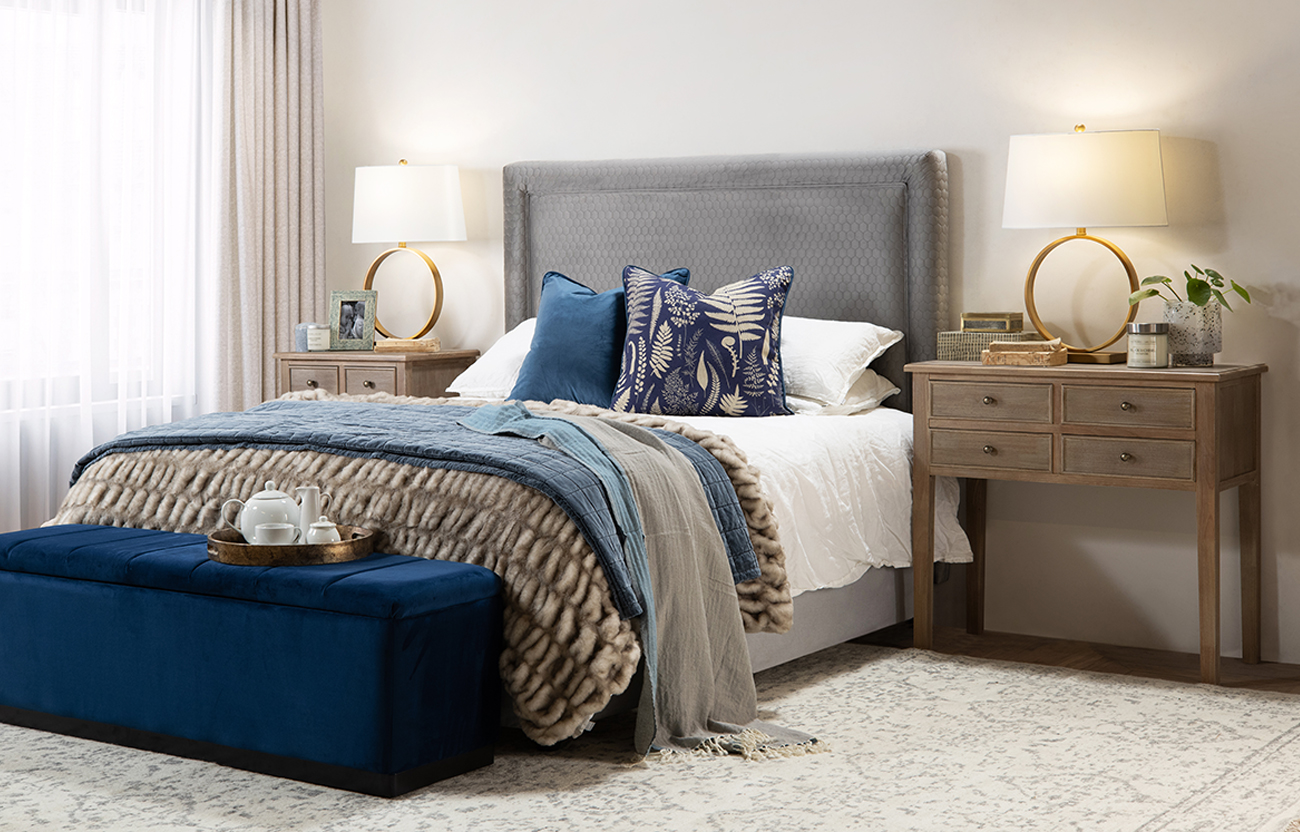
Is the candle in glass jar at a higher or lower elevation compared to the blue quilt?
higher

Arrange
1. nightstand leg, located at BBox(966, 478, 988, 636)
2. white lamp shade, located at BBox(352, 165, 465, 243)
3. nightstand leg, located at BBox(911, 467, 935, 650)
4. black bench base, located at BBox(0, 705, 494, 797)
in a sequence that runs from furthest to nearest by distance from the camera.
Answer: white lamp shade, located at BBox(352, 165, 465, 243)
nightstand leg, located at BBox(966, 478, 988, 636)
nightstand leg, located at BBox(911, 467, 935, 650)
black bench base, located at BBox(0, 705, 494, 797)

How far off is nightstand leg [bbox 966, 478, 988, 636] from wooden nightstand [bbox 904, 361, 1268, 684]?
0.33 metres

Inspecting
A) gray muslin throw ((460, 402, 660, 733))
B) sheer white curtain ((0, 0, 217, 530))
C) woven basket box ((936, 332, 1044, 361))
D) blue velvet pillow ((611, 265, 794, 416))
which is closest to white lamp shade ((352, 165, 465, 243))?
sheer white curtain ((0, 0, 217, 530))

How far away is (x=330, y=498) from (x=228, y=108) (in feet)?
8.61

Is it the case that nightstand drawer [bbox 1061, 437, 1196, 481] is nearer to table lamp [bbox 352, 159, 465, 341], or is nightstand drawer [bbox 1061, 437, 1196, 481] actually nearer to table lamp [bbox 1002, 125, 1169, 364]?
table lamp [bbox 1002, 125, 1169, 364]

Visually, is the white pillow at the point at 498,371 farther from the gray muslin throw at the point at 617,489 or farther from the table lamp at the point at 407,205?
the gray muslin throw at the point at 617,489

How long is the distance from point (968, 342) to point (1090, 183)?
55cm

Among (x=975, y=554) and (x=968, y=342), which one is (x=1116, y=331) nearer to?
(x=968, y=342)

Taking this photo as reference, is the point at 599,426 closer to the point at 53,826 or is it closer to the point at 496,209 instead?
the point at 53,826

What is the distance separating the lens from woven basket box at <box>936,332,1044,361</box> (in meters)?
3.91

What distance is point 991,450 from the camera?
3.66 meters

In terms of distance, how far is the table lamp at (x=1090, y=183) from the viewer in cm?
368

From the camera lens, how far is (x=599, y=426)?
120 inches

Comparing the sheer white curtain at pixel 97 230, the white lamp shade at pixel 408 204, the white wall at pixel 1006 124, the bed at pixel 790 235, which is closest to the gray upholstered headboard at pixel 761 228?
the bed at pixel 790 235
